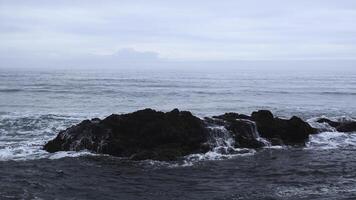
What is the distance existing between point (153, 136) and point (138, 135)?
2.46 ft

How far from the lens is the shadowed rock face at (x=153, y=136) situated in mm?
21562

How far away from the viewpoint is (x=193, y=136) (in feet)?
74.8

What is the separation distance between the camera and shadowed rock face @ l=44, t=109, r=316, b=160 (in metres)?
21.6

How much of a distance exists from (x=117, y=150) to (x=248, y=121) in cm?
752

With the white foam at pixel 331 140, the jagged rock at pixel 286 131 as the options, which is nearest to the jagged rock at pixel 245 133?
the jagged rock at pixel 286 131

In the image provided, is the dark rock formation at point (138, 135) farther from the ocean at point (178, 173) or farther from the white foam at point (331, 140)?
the white foam at point (331, 140)

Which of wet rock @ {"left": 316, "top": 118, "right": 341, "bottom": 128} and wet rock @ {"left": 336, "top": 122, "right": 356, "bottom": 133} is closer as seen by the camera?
wet rock @ {"left": 336, "top": 122, "right": 356, "bottom": 133}

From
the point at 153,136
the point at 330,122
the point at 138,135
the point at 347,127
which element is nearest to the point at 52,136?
the point at 138,135

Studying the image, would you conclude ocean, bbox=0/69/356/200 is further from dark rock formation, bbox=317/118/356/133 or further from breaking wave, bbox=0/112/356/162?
dark rock formation, bbox=317/118/356/133

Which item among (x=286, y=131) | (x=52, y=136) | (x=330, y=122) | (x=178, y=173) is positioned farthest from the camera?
(x=330, y=122)

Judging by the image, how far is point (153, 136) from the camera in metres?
22.5

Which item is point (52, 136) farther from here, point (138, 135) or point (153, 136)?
point (153, 136)

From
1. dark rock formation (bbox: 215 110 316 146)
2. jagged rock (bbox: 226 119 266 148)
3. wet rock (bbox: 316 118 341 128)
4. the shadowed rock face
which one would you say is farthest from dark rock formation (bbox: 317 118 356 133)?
jagged rock (bbox: 226 119 266 148)

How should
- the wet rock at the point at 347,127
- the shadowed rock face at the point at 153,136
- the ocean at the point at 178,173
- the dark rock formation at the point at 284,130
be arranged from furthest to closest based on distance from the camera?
the wet rock at the point at 347,127, the dark rock formation at the point at 284,130, the shadowed rock face at the point at 153,136, the ocean at the point at 178,173
